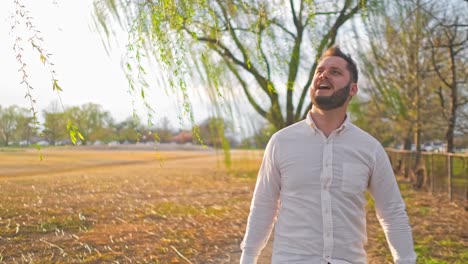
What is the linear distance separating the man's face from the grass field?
1.27 m

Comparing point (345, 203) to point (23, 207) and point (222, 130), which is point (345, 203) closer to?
point (222, 130)

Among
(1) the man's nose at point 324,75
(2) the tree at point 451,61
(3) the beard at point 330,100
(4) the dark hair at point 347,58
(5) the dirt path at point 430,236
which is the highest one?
(2) the tree at point 451,61

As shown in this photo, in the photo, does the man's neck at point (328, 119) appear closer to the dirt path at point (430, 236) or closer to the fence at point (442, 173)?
the dirt path at point (430, 236)

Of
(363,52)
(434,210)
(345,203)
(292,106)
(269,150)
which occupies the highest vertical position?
(363,52)

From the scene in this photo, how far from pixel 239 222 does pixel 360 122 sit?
16.8 ft

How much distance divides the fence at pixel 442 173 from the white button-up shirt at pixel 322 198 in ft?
31.3

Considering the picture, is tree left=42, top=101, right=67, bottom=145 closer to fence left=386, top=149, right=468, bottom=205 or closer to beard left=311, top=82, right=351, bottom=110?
beard left=311, top=82, right=351, bottom=110

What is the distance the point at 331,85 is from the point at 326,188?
418 millimetres

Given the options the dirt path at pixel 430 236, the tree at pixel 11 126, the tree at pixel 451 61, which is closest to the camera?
the tree at pixel 11 126

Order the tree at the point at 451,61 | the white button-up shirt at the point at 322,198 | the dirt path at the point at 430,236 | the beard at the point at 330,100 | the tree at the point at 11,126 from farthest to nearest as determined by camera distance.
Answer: the tree at the point at 451,61
the dirt path at the point at 430,236
the tree at the point at 11,126
the beard at the point at 330,100
the white button-up shirt at the point at 322,198

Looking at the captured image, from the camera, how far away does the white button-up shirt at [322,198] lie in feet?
6.23

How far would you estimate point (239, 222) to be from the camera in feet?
24.8

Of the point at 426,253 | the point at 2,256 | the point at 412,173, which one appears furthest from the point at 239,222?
the point at 412,173

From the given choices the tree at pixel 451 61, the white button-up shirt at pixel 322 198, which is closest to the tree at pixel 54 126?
the white button-up shirt at pixel 322 198
